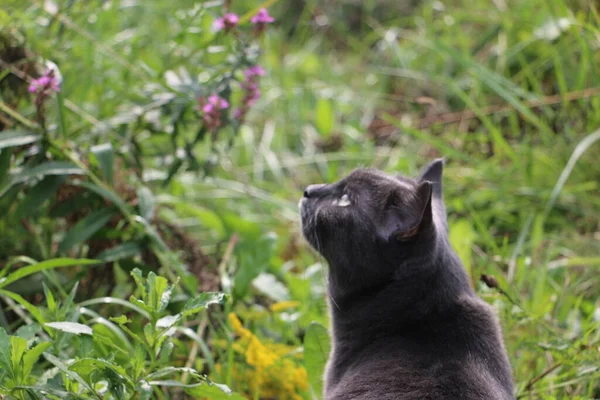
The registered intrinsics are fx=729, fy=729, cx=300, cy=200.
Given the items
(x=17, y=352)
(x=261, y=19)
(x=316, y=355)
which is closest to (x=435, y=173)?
(x=316, y=355)

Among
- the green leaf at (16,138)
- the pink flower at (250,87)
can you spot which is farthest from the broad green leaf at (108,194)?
the pink flower at (250,87)

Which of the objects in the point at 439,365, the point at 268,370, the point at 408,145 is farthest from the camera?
the point at 408,145

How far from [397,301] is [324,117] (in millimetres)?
2106

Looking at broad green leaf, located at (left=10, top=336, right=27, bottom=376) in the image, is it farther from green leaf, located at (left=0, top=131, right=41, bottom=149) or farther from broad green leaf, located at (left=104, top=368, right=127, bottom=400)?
green leaf, located at (left=0, top=131, right=41, bottom=149)

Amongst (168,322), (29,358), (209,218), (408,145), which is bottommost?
(408,145)

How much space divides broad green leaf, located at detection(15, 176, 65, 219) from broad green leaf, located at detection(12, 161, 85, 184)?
0.16ft

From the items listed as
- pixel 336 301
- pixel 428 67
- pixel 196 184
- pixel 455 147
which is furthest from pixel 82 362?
pixel 428 67

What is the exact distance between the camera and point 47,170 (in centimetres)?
214

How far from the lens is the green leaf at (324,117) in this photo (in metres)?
3.80

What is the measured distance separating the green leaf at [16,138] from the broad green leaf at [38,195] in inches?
5.2

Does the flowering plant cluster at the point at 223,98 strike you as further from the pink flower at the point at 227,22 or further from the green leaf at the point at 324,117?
the green leaf at the point at 324,117

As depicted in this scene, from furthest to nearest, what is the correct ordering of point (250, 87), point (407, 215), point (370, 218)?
1. point (250, 87)
2. point (370, 218)
3. point (407, 215)

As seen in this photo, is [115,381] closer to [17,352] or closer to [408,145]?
[17,352]

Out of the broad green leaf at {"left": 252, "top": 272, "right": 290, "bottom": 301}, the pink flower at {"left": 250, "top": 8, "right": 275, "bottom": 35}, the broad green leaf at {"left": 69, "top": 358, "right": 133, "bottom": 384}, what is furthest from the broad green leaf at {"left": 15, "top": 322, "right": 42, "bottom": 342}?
the pink flower at {"left": 250, "top": 8, "right": 275, "bottom": 35}
